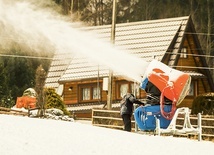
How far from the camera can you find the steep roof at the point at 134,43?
4647 cm

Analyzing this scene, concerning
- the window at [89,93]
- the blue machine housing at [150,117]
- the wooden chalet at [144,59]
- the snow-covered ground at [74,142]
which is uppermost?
the wooden chalet at [144,59]

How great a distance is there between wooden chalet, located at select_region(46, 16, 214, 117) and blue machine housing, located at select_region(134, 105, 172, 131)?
20.5 m

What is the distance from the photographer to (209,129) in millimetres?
26344

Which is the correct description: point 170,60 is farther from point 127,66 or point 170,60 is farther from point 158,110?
point 158,110

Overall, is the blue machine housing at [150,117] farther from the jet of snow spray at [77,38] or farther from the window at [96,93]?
the window at [96,93]

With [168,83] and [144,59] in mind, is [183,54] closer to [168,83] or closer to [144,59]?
[144,59]

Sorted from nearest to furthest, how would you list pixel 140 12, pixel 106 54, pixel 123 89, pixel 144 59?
pixel 106 54 → pixel 144 59 → pixel 123 89 → pixel 140 12

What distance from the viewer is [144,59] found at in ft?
149

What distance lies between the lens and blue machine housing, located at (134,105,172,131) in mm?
24344

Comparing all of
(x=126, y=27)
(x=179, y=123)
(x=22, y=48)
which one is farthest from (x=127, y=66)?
(x=22, y=48)

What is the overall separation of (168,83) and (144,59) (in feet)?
67.8

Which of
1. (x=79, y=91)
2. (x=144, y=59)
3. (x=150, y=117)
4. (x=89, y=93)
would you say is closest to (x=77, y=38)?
(x=150, y=117)

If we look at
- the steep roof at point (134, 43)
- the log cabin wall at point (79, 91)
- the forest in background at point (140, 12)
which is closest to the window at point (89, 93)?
the log cabin wall at point (79, 91)

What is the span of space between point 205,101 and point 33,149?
76.9 ft
